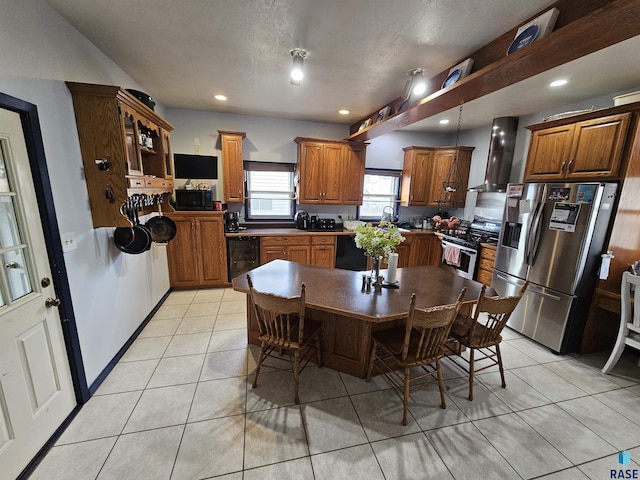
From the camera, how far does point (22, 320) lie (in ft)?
4.68

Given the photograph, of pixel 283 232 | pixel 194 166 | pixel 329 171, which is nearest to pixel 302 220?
pixel 283 232

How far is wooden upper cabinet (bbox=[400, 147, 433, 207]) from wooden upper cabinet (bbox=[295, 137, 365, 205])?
91cm

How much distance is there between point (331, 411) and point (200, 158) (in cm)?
375

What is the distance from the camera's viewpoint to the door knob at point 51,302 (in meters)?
1.57

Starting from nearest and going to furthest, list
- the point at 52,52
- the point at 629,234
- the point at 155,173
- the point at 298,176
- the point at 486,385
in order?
the point at 52,52 < the point at 486,385 < the point at 629,234 < the point at 155,173 < the point at 298,176

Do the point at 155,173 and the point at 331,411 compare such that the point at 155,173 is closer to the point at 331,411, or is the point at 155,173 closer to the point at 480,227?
the point at 331,411

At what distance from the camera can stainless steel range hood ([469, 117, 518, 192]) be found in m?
3.75

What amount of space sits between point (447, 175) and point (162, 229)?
4.48 meters

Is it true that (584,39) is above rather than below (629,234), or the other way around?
above

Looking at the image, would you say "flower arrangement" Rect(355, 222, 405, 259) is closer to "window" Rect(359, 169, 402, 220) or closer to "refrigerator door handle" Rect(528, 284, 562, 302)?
"refrigerator door handle" Rect(528, 284, 562, 302)

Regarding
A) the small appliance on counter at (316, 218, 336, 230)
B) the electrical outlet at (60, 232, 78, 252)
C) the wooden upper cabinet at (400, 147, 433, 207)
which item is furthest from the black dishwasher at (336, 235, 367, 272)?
the electrical outlet at (60, 232, 78, 252)

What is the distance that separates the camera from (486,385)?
7.20 feet

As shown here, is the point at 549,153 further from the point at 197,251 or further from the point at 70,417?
the point at 70,417

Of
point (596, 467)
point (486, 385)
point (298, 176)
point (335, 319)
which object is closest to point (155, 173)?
point (298, 176)
